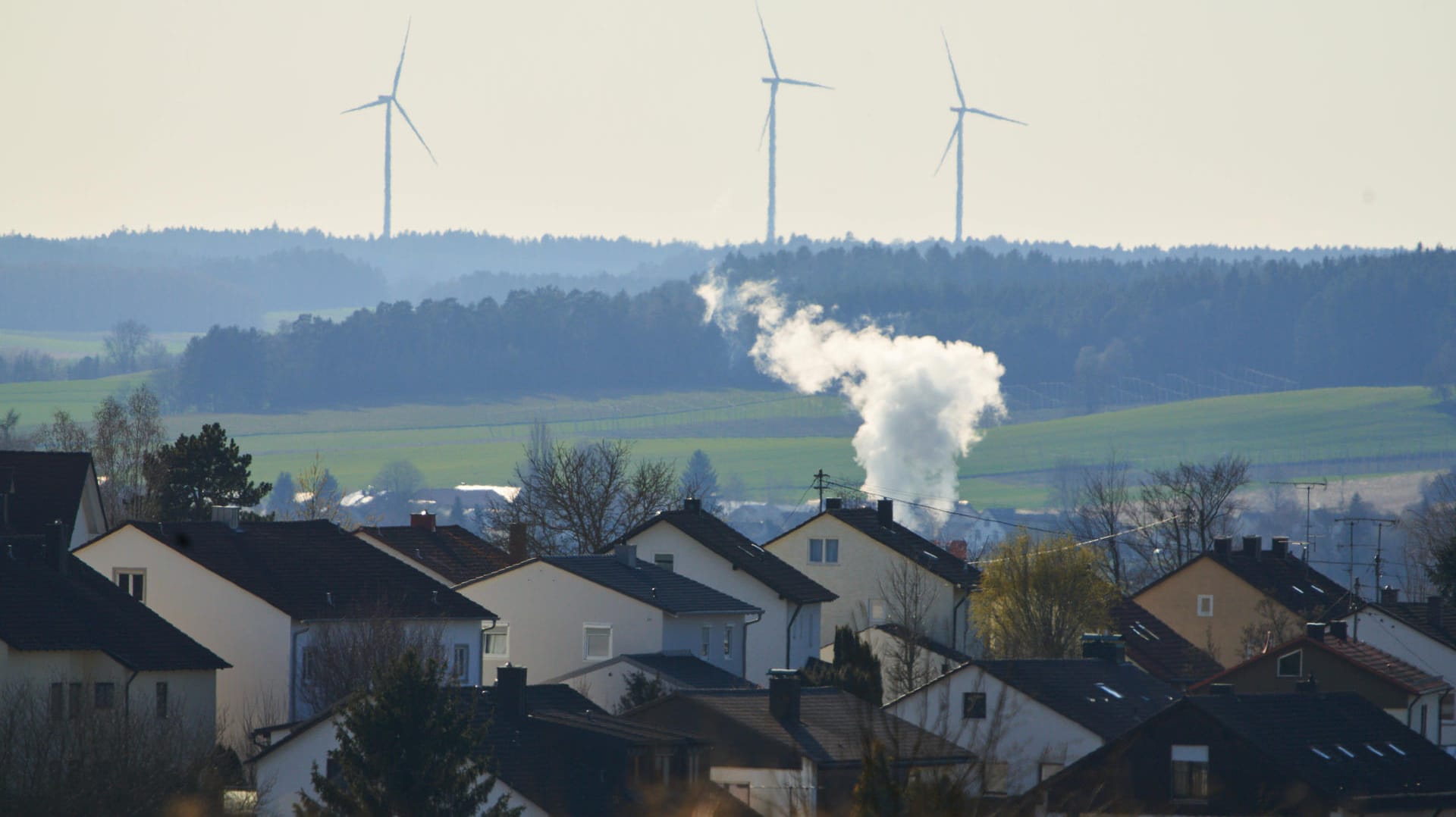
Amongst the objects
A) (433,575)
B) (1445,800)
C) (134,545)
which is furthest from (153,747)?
(433,575)

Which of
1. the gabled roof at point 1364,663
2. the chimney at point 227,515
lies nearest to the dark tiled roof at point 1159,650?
the gabled roof at point 1364,663

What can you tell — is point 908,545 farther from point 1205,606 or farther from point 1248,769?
point 1248,769

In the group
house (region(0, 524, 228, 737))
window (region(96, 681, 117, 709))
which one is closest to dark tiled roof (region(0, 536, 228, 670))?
house (region(0, 524, 228, 737))

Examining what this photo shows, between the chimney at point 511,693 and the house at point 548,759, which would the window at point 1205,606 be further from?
the chimney at point 511,693

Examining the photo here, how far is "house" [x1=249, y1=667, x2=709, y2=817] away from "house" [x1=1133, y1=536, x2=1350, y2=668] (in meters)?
38.5

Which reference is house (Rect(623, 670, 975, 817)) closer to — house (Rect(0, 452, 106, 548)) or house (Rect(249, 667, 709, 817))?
house (Rect(249, 667, 709, 817))

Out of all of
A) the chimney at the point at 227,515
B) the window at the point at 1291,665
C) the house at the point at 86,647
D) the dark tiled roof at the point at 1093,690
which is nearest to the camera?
the house at the point at 86,647

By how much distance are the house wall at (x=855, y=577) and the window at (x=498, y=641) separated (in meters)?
15.6

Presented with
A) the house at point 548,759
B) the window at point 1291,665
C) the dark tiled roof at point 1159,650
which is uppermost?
the house at point 548,759

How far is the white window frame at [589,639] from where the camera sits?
189 feet

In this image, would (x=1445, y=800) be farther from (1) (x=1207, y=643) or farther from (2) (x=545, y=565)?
(1) (x=1207, y=643)

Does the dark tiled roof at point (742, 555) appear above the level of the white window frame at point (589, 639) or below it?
above

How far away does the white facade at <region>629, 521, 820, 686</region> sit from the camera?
2489 inches

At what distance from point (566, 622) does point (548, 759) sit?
67.7 ft
